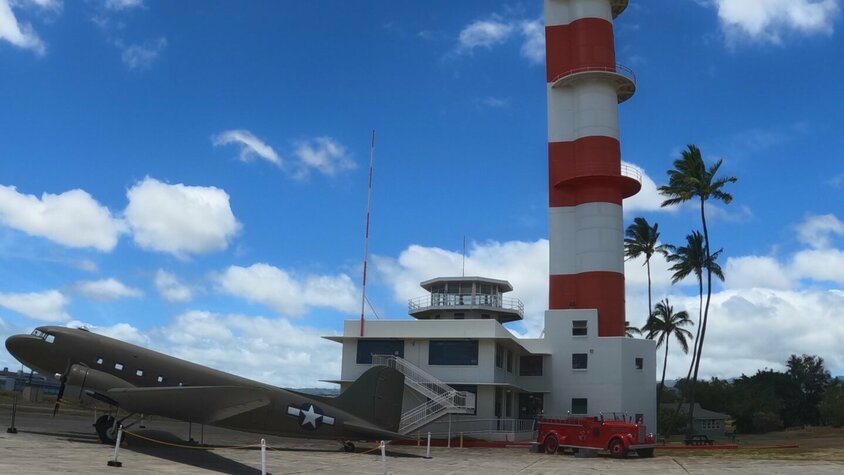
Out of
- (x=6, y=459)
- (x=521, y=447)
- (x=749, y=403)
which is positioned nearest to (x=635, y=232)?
(x=749, y=403)

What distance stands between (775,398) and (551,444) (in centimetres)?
6902

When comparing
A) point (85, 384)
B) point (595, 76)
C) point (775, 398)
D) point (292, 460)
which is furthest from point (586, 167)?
point (775, 398)

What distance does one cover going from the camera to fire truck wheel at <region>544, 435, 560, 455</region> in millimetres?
32094

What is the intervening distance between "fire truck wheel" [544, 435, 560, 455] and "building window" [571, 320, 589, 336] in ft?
45.6

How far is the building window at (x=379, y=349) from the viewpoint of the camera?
42.4 metres

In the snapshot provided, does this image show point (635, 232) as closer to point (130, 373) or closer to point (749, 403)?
point (749, 403)

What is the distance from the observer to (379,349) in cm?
4247

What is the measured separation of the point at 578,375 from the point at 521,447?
9694mm

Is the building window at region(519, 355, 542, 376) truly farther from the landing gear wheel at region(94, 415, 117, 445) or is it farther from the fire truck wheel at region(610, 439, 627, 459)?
the landing gear wheel at region(94, 415, 117, 445)

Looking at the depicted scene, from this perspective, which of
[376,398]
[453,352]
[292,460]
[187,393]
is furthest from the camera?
[453,352]

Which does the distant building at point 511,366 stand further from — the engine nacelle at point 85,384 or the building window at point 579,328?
the engine nacelle at point 85,384

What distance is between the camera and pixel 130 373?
1041 inches

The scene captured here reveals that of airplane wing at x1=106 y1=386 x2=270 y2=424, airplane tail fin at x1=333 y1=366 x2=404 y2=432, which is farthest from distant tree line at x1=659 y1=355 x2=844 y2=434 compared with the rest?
airplane wing at x1=106 y1=386 x2=270 y2=424

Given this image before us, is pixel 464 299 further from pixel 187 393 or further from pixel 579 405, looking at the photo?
pixel 187 393
